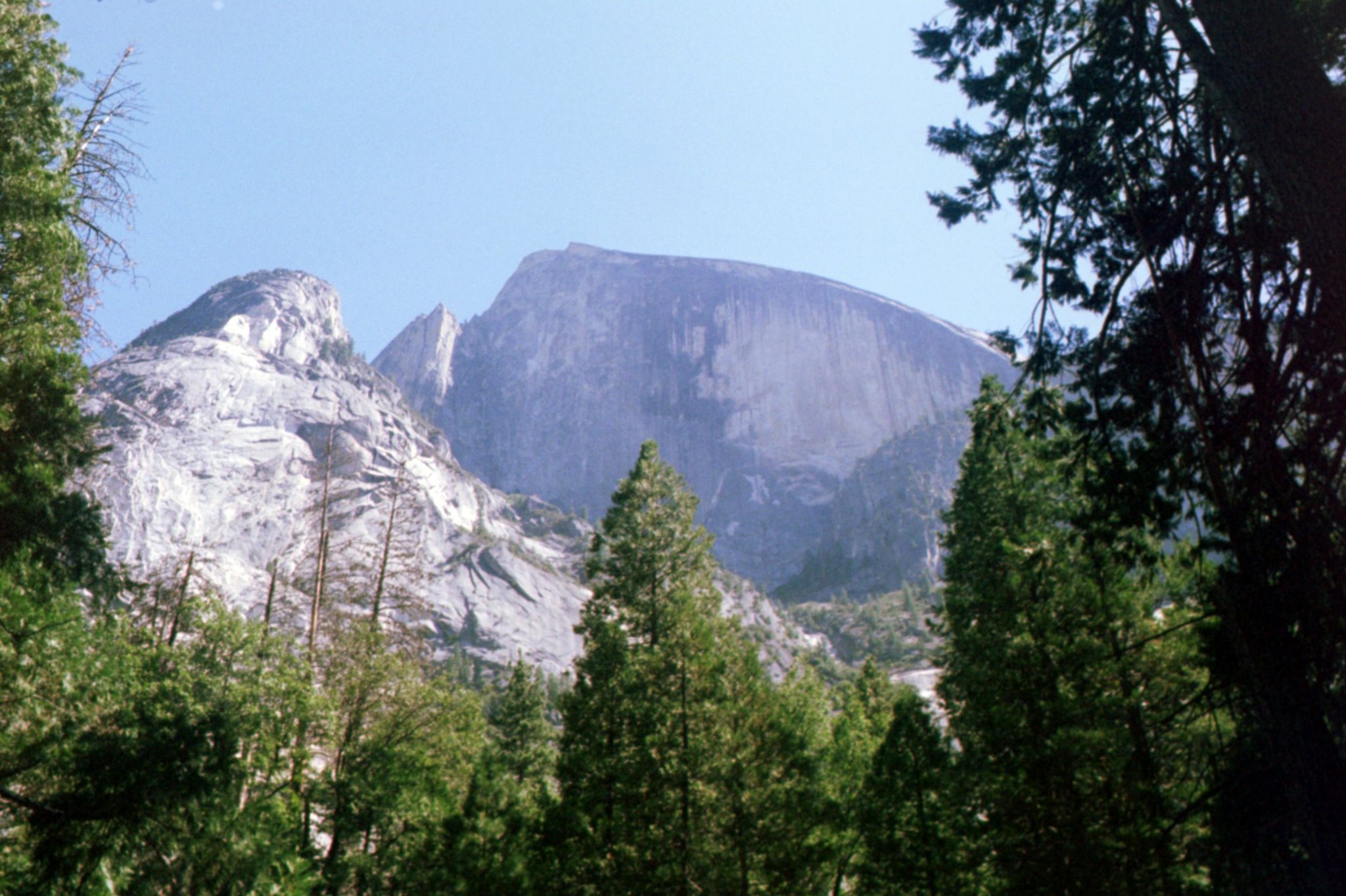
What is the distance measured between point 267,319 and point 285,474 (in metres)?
68.5

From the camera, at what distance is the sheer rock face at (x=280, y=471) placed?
10256 centimetres

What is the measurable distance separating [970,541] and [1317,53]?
15869 millimetres

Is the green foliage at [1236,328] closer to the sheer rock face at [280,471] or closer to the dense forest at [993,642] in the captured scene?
the dense forest at [993,642]

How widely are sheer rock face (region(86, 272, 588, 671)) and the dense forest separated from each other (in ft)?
209

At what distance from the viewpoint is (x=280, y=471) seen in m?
119

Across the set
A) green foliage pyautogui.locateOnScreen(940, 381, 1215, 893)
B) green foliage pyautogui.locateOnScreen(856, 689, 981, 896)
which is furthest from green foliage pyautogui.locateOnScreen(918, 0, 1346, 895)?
green foliage pyautogui.locateOnScreen(856, 689, 981, 896)

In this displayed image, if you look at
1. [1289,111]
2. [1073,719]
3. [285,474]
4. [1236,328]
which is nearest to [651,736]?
[1073,719]

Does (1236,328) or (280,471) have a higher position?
(280,471)

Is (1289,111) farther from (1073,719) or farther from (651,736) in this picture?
(651,736)

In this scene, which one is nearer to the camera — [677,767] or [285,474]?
[677,767]

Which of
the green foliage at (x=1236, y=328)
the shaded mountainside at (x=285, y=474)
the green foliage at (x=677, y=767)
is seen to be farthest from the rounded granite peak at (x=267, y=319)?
the green foliage at (x=1236, y=328)

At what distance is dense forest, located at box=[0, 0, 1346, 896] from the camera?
5902 millimetres

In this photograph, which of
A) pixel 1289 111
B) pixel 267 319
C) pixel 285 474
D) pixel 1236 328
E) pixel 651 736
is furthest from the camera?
pixel 267 319

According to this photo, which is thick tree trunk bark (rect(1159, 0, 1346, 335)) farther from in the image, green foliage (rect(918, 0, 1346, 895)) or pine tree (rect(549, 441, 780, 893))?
pine tree (rect(549, 441, 780, 893))
